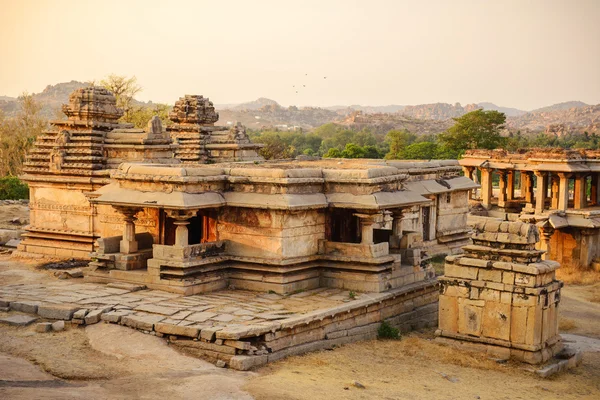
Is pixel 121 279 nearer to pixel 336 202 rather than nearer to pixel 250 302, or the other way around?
pixel 250 302

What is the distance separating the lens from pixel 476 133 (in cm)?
4822

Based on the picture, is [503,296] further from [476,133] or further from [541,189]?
[476,133]

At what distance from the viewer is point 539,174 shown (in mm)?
26672

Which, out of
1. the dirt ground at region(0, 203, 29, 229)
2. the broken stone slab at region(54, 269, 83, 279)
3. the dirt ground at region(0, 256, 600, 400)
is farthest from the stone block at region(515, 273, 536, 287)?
the dirt ground at region(0, 203, 29, 229)

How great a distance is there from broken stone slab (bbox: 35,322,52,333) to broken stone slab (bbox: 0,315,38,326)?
0.23 m

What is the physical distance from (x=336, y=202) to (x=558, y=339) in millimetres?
3825

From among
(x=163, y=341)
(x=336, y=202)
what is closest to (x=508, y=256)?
(x=336, y=202)

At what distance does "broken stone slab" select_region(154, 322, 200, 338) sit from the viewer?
410 inches

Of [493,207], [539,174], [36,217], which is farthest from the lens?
[493,207]

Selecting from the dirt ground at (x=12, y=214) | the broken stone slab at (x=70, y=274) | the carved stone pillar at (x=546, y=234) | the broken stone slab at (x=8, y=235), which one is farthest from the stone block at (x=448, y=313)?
the carved stone pillar at (x=546, y=234)

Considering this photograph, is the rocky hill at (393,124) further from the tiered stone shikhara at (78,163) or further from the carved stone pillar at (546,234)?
the tiered stone shikhara at (78,163)

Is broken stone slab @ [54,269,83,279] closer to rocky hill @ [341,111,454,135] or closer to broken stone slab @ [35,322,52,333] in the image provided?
broken stone slab @ [35,322,52,333]

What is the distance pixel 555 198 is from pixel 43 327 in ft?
65.2

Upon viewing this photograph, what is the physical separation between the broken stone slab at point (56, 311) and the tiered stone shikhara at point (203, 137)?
39.5ft
